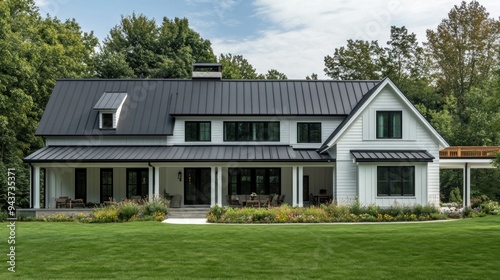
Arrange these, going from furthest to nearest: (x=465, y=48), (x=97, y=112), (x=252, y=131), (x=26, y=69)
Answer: (x=465, y=48)
(x=26, y=69)
(x=97, y=112)
(x=252, y=131)

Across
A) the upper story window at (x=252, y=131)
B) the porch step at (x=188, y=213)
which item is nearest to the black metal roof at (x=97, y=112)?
the upper story window at (x=252, y=131)

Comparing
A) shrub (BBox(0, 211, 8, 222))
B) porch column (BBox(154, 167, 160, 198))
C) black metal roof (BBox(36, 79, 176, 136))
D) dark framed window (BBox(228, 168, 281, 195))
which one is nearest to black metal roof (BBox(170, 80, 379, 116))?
black metal roof (BBox(36, 79, 176, 136))

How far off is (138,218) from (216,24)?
1496 centimetres

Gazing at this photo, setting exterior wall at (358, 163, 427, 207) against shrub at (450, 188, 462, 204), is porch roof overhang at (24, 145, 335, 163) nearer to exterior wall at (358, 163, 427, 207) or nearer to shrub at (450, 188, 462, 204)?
exterior wall at (358, 163, 427, 207)

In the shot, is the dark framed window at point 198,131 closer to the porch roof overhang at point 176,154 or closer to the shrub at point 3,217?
the porch roof overhang at point 176,154

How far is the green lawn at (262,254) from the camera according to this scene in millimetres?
10914

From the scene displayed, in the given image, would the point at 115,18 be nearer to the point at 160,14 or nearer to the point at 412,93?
the point at 160,14

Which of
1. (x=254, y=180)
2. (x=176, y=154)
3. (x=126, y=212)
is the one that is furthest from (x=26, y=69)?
(x=254, y=180)

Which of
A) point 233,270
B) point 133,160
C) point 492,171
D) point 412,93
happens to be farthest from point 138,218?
point 412,93

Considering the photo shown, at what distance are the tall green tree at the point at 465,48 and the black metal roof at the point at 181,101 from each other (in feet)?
59.2

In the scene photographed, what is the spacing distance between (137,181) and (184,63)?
21.5 meters

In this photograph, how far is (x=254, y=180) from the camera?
97.3ft

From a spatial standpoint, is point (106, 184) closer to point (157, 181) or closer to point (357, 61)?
point (157, 181)

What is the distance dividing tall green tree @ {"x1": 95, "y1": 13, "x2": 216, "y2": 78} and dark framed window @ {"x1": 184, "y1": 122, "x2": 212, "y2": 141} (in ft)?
62.5
